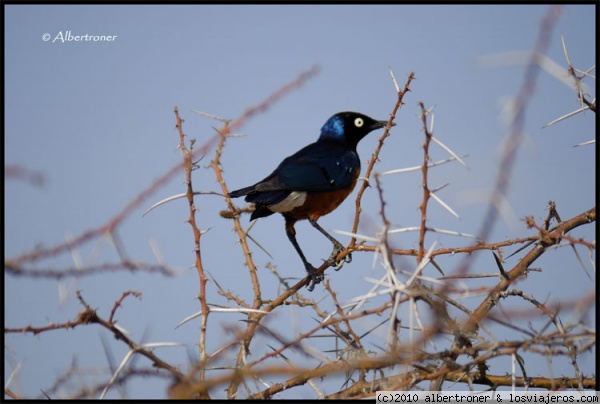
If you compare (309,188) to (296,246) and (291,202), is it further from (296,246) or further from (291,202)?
(296,246)

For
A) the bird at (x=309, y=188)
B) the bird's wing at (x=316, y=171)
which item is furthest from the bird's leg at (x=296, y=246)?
the bird's wing at (x=316, y=171)

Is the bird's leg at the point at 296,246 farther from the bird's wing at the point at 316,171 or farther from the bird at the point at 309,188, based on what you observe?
the bird's wing at the point at 316,171

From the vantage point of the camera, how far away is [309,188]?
5.81 metres

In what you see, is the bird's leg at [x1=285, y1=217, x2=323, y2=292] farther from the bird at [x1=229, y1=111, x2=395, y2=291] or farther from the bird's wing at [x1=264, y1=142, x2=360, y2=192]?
the bird's wing at [x1=264, y1=142, x2=360, y2=192]

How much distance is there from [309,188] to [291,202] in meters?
0.21

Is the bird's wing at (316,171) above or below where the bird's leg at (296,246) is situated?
above

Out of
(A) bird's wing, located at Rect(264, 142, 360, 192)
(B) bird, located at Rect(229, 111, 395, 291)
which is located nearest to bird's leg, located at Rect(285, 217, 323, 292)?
(B) bird, located at Rect(229, 111, 395, 291)

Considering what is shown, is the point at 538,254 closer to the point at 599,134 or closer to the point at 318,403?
the point at 599,134

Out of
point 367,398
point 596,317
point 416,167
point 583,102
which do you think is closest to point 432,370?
point 367,398

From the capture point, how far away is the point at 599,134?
321 cm

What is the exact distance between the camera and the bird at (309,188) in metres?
5.44

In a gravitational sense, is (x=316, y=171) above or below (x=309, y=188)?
above

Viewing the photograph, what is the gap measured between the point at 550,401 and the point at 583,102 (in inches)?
54.4

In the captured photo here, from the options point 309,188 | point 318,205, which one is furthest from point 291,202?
point 318,205
